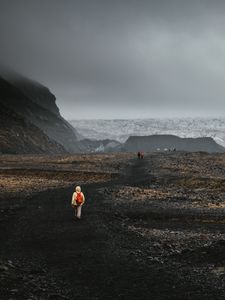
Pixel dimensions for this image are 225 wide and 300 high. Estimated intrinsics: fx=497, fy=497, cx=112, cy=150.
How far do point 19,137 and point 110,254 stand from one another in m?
115

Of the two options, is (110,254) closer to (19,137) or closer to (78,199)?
(78,199)

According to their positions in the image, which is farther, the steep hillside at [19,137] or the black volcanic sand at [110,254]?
the steep hillside at [19,137]

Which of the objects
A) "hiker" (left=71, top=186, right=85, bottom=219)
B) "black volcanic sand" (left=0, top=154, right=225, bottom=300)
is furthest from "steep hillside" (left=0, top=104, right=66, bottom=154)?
"hiker" (left=71, top=186, right=85, bottom=219)

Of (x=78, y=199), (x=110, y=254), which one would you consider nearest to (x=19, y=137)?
(x=78, y=199)

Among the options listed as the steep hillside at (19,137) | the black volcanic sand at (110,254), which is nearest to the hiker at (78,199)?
the black volcanic sand at (110,254)

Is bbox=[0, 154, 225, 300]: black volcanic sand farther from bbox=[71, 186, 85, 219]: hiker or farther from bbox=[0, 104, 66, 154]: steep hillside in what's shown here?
bbox=[0, 104, 66, 154]: steep hillside

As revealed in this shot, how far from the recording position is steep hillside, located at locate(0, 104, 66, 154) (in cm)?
12297

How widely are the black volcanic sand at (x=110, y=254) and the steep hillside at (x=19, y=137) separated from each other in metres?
89.6

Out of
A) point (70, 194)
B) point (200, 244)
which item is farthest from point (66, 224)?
point (70, 194)

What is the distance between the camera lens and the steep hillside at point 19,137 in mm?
122969

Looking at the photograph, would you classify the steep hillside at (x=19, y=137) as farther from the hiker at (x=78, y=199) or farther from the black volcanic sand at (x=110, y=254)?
the hiker at (x=78, y=199)

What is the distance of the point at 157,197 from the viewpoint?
39062mm

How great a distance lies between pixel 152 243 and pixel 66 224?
19.8ft

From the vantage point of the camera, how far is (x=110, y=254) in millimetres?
19516
